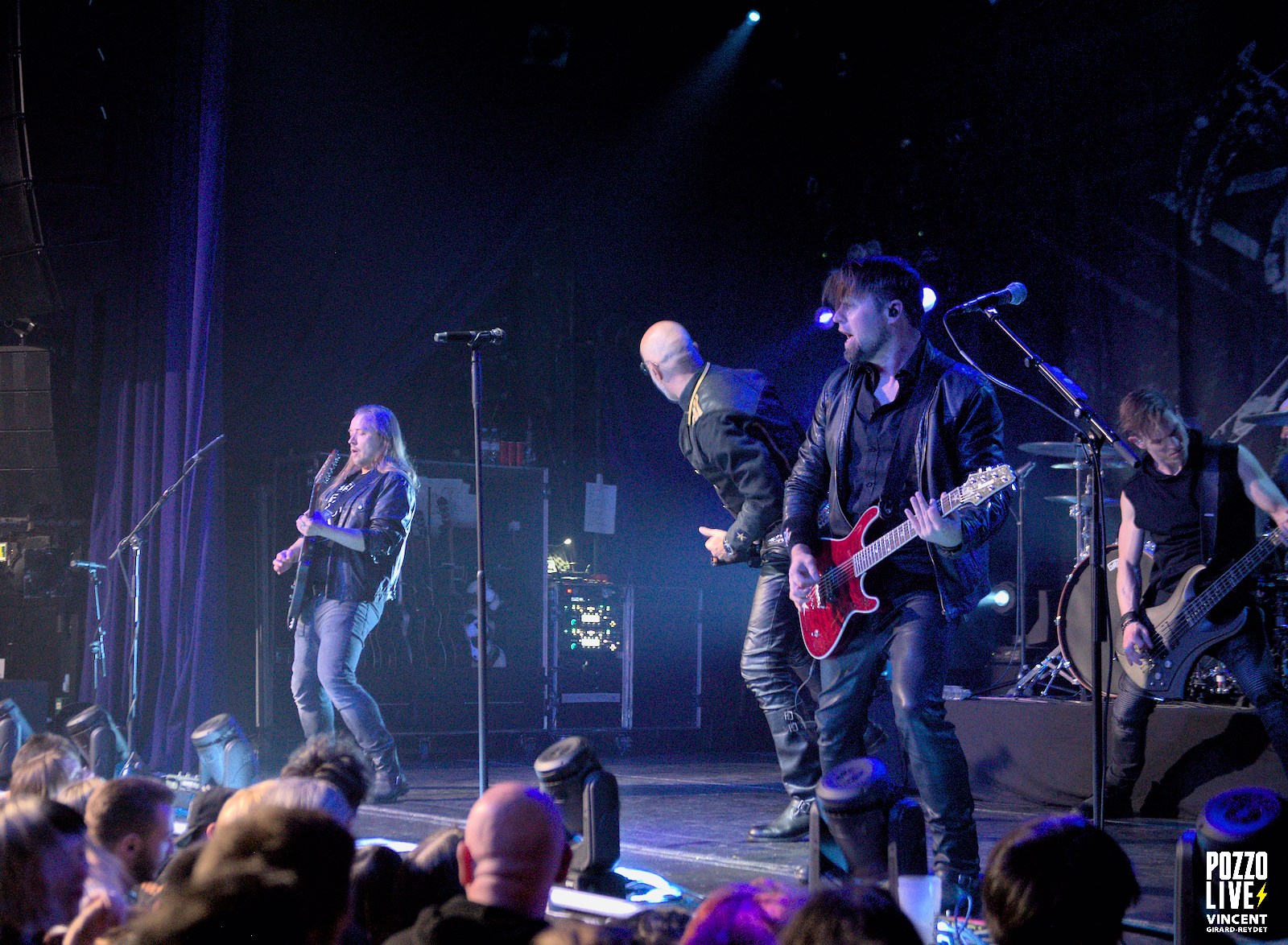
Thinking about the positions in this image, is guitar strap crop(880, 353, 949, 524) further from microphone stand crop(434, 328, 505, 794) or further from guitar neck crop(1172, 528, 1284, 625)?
guitar neck crop(1172, 528, 1284, 625)

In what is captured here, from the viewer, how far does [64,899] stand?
2.35 meters

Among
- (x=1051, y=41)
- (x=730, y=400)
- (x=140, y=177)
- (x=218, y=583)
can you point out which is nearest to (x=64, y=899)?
(x=730, y=400)

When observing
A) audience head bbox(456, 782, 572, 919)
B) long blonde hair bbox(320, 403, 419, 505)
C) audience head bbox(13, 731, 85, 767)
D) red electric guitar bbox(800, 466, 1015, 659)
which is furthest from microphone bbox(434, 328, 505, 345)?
audience head bbox(456, 782, 572, 919)

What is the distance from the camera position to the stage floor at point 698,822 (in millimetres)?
4289

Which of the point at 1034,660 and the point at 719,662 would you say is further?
the point at 719,662

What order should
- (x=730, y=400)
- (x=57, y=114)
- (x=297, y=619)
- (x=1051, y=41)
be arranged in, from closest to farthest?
(x=730, y=400) < (x=297, y=619) < (x=57, y=114) < (x=1051, y=41)

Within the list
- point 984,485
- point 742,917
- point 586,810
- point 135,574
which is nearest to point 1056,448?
point 984,485

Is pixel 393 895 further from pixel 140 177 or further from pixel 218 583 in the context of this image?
pixel 140 177

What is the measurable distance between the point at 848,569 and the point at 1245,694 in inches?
108

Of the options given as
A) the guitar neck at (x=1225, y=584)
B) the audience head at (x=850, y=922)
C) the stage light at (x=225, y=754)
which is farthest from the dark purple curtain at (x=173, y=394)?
the audience head at (x=850, y=922)

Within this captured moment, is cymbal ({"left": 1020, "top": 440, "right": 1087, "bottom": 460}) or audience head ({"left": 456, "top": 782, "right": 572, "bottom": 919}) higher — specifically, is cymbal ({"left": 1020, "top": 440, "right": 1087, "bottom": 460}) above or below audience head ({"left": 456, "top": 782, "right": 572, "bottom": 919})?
above

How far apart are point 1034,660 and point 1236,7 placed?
15.8 feet

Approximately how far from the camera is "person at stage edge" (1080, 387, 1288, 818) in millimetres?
5590

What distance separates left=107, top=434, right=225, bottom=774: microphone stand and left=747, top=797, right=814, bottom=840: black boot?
396 cm
